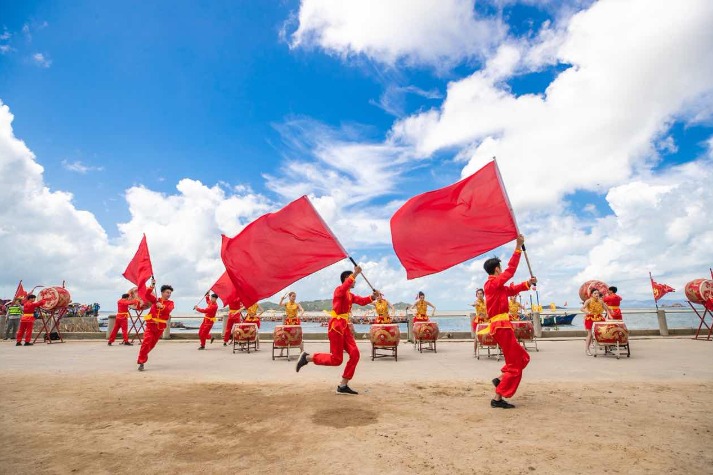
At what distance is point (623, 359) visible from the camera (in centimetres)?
957

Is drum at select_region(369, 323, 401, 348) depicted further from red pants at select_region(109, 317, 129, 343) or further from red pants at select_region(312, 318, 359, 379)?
red pants at select_region(109, 317, 129, 343)

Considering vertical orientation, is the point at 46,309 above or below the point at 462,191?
below

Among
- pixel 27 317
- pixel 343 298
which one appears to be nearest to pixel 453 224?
pixel 343 298

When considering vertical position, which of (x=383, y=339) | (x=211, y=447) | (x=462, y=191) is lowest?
(x=211, y=447)

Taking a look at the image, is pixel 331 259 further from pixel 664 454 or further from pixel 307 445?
pixel 664 454

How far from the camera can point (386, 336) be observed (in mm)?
10703

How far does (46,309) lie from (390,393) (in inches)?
645

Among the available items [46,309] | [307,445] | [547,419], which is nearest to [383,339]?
[547,419]

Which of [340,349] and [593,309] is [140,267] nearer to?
[340,349]

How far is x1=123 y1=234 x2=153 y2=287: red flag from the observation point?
9.94 meters

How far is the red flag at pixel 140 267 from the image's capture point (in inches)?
391

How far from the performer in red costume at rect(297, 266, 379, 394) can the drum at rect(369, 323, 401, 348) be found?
401cm

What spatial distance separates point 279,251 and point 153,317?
481cm

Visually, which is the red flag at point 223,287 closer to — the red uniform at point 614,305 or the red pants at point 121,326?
the red pants at point 121,326
